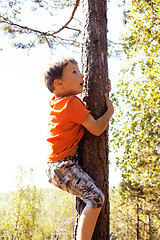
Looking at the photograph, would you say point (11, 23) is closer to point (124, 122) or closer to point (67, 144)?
point (124, 122)

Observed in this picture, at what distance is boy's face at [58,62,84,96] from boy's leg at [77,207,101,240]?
0.96 m

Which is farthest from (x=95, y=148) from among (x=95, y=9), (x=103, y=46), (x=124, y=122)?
(x=124, y=122)

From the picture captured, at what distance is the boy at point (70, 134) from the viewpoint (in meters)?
2.16

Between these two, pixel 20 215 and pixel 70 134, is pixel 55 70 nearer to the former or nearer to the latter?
pixel 70 134

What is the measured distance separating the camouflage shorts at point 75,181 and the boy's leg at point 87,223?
4cm

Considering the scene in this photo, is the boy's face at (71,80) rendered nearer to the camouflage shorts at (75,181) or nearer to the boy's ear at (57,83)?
the boy's ear at (57,83)

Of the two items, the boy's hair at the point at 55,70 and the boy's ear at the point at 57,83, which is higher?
the boy's hair at the point at 55,70

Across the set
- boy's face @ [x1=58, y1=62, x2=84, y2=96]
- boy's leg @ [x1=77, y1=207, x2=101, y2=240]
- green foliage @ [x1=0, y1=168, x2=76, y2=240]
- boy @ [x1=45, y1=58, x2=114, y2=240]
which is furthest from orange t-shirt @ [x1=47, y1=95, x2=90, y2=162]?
green foliage @ [x1=0, y1=168, x2=76, y2=240]

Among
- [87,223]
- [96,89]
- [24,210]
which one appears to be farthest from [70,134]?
[24,210]

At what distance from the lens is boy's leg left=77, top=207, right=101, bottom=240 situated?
2.11 m

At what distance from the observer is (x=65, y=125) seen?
7.55 ft

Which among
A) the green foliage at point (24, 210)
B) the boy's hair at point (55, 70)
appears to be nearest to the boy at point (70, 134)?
the boy's hair at point (55, 70)

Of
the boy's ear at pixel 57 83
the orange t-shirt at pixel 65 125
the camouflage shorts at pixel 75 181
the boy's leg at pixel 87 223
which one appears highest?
the boy's ear at pixel 57 83

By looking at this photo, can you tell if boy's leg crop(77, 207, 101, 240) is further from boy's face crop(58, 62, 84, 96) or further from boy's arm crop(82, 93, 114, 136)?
boy's face crop(58, 62, 84, 96)
